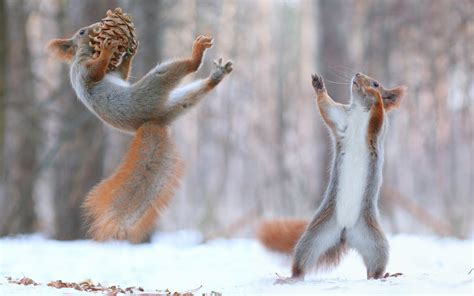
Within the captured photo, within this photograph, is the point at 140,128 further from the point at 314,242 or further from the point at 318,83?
the point at 314,242

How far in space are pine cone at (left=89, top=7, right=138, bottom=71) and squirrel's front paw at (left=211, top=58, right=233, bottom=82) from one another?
699mm

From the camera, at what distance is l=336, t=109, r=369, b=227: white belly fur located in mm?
5816

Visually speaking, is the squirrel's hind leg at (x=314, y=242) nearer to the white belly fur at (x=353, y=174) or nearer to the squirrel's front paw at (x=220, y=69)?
the white belly fur at (x=353, y=174)

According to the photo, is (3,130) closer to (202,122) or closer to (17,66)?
(17,66)

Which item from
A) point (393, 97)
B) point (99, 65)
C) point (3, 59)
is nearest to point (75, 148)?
point (3, 59)

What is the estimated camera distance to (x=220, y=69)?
598 cm

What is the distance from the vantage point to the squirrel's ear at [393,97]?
20.4ft

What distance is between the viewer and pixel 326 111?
6105mm

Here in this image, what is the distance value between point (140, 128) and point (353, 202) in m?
1.72

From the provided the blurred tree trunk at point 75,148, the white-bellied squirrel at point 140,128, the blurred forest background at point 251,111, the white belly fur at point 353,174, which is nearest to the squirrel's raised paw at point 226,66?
the white-bellied squirrel at point 140,128

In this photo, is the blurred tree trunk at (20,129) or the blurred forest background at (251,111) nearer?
the blurred forest background at (251,111)

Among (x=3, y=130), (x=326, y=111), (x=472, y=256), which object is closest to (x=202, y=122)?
(x=3, y=130)

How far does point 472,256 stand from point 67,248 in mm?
4354

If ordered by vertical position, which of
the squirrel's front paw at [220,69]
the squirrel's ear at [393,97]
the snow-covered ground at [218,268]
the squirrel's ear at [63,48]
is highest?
the squirrel's ear at [63,48]
